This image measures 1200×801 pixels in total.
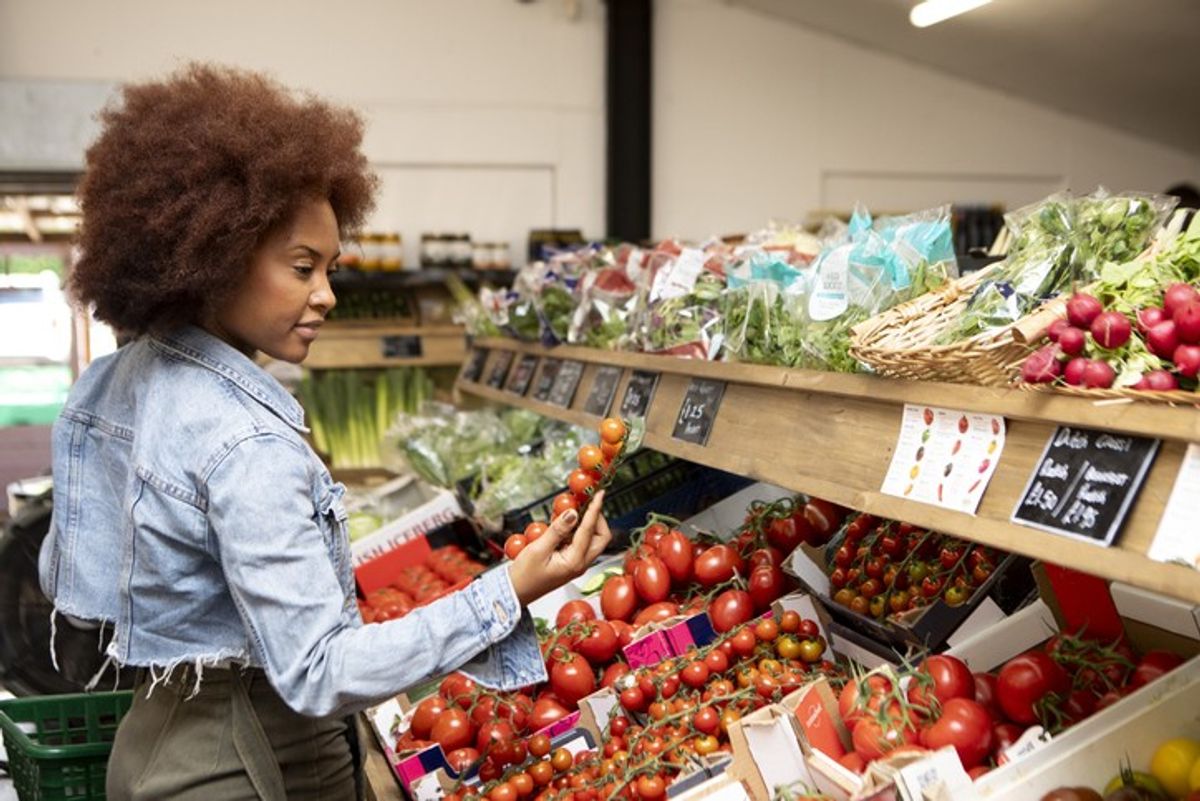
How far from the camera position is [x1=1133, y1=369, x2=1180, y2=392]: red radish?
1.28 meters

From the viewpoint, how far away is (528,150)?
7.62 metres

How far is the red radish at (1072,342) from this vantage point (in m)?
1.40

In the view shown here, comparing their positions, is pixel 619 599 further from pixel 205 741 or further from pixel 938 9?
pixel 938 9

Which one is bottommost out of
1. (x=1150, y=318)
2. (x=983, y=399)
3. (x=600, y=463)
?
(x=600, y=463)

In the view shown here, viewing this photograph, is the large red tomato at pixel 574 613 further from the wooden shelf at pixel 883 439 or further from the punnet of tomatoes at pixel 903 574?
the punnet of tomatoes at pixel 903 574

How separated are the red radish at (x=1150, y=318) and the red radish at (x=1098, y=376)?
10 cm

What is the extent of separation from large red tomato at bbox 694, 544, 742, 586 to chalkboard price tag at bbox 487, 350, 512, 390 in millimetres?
1711

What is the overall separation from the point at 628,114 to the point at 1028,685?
20.9 feet

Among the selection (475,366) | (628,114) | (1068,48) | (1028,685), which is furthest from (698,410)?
(628,114)

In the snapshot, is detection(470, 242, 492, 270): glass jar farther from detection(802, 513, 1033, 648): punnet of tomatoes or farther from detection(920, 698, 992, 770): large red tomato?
detection(920, 698, 992, 770): large red tomato

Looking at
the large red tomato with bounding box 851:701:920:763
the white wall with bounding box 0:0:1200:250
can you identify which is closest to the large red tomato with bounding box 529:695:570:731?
the large red tomato with bounding box 851:701:920:763

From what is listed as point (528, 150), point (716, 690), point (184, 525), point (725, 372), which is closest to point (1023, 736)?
point (716, 690)

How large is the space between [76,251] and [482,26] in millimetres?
6136

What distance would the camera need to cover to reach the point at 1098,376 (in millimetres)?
1324
